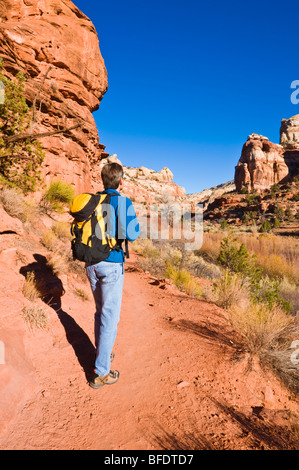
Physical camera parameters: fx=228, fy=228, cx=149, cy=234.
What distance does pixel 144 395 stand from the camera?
91.9 inches

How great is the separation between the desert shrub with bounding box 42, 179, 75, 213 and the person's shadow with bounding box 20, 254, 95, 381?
210 inches

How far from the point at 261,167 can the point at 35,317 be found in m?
78.3

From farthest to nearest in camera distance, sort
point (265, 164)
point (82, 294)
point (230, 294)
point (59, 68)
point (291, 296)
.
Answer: point (265, 164) < point (59, 68) < point (291, 296) < point (230, 294) < point (82, 294)

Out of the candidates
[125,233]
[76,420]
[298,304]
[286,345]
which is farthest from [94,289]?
[298,304]

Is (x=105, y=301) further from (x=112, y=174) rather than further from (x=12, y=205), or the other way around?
(x=12, y=205)

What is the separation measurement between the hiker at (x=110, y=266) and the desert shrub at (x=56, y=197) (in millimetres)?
7856

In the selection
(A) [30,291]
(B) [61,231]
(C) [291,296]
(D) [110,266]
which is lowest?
(C) [291,296]

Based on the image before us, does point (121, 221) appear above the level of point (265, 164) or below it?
below

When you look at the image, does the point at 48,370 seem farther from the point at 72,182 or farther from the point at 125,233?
the point at 72,182

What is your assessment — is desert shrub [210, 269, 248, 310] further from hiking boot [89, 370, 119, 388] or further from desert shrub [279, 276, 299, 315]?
hiking boot [89, 370, 119, 388]

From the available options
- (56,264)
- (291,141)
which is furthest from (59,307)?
(291,141)

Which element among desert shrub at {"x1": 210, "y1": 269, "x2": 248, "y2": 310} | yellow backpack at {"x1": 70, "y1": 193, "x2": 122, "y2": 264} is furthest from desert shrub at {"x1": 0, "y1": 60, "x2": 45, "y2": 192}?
desert shrub at {"x1": 210, "y1": 269, "x2": 248, "y2": 310}

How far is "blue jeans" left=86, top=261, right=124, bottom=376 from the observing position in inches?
86.2
